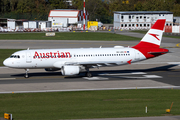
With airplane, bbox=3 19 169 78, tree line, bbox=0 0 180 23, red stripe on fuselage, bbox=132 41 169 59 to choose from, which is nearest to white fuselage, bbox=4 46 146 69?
airplane, bbox=3 19 169 78

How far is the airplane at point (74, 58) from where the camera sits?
3725 cm

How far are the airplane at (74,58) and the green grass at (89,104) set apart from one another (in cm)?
739

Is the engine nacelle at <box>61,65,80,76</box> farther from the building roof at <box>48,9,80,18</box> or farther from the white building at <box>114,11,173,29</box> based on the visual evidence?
the white building at <box>114,11,173,29</box>

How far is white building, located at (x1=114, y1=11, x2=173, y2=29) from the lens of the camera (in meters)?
139

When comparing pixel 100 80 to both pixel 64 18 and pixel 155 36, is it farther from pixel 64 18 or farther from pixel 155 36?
pixel 64 18

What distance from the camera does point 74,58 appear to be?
3841cm

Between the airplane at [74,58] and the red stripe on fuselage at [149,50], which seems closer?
the airplane at [74,58]

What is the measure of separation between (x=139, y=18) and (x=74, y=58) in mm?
107492

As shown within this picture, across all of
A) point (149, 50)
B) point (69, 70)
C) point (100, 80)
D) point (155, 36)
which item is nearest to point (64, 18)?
point (155, 36)

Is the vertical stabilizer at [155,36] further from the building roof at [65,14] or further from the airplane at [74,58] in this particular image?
the building roof at [65,14]

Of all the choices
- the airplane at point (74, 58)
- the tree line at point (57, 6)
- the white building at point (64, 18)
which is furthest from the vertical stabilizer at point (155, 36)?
the tree line at point (57, 6)

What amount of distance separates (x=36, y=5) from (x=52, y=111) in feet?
580

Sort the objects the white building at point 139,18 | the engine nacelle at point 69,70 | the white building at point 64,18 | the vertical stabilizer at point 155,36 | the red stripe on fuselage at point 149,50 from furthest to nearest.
A: 1. the white building at point 139,18
2. the white building at point 64,18
3. the vertical stabilizer at point 155,36
4. the red stripe on fuselage at point 149,50
5. the engine nacelle at point 69,70

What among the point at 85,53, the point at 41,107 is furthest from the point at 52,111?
the point at 85,53
